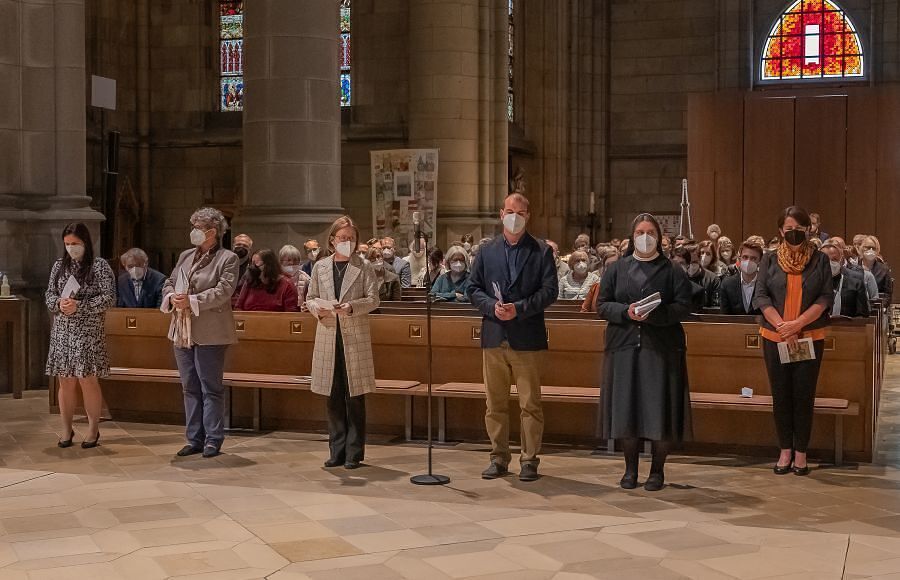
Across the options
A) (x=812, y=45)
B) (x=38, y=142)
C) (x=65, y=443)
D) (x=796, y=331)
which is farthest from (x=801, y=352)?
(x=812, y=45)

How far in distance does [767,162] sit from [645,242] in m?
18.3

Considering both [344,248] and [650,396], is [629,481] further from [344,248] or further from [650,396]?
[344,248]

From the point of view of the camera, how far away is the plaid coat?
29.5 feet

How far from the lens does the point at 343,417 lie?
916 cm

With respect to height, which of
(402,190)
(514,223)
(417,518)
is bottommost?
(417,518)

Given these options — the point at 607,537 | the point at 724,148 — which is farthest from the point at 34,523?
the point at 724,148

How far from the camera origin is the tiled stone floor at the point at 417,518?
6.41m

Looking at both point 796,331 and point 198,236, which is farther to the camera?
point 198,236

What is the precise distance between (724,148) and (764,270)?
17.3m

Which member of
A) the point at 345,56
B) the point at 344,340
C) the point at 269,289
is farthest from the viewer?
the point at 345,56

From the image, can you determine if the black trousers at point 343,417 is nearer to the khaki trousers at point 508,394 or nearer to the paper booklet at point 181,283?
the khaki trousers at point 508,394

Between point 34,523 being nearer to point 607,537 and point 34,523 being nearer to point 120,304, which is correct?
point 607,537

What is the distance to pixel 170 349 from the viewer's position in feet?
37.4

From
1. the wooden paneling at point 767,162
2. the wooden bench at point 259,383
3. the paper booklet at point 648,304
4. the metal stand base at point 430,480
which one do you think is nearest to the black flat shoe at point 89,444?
the wooden bench at point 259,383
